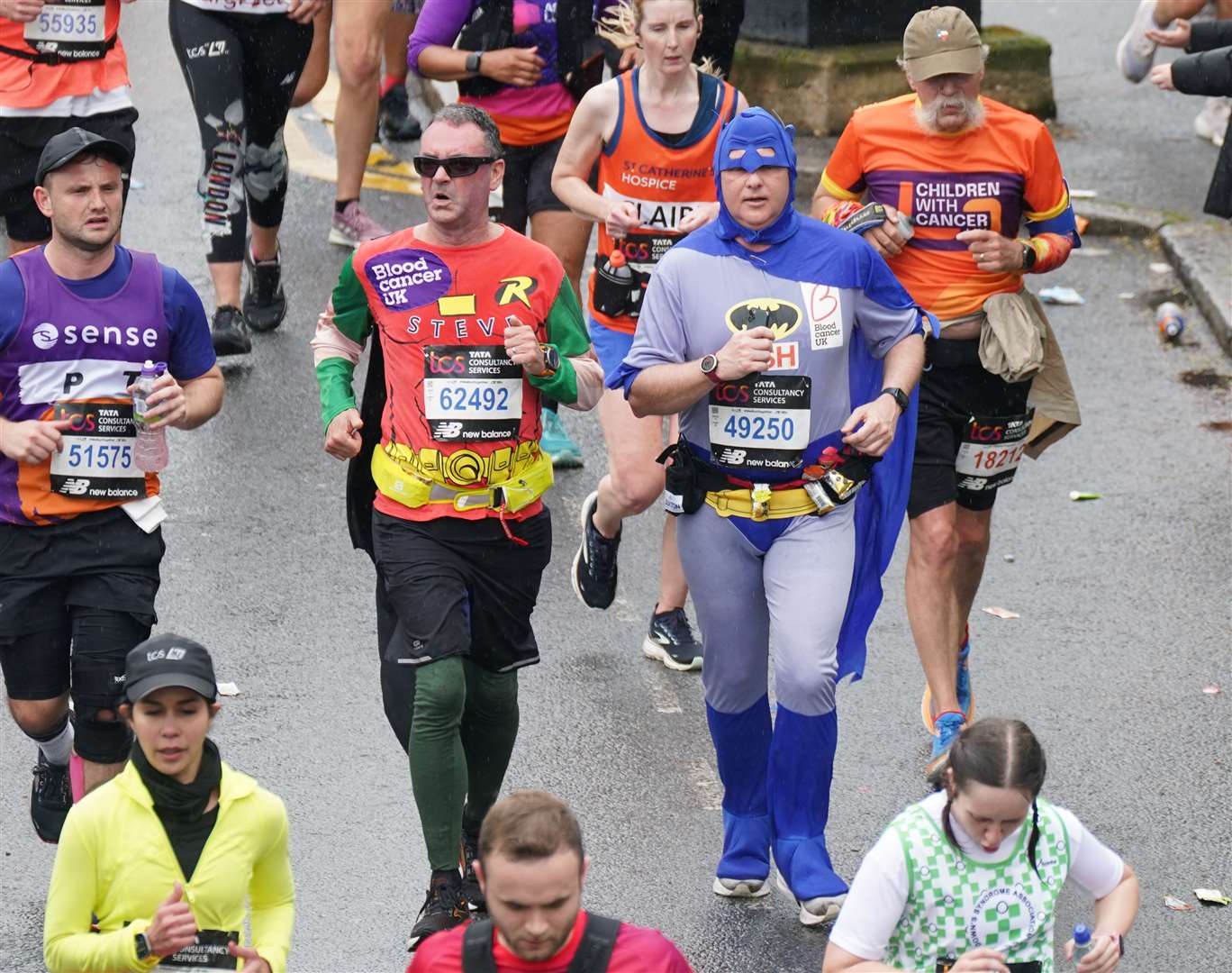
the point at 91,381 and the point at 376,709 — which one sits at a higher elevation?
the point at 91,381

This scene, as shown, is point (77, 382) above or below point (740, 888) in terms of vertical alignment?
above

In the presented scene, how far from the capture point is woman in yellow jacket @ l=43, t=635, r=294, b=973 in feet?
14.6

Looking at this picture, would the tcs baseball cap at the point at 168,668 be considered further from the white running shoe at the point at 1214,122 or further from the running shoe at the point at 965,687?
the white running shoe at the point at 1214,122

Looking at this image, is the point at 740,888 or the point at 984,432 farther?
the point at 984,432

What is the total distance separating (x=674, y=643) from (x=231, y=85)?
384 centimetres

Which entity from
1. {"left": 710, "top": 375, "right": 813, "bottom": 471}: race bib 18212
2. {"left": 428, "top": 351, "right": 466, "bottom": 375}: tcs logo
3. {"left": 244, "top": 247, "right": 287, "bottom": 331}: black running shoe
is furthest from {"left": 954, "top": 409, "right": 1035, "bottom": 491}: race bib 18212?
{"left": 244, "top": 247, "right": 287, "bottom": 331}: black running shoe

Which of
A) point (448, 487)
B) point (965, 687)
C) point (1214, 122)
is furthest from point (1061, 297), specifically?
point (448, 487)

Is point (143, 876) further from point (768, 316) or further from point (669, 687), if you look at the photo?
point (669, 687)

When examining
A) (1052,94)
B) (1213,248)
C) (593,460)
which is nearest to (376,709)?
(593,460)

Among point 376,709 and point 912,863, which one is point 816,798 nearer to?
point 912,863

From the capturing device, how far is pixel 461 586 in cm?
586

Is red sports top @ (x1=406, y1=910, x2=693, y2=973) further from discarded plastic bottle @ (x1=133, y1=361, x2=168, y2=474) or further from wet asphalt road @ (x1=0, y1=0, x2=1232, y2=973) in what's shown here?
discarded plastic bottle @ (x1=133, y1=361, x2=168, y2=474)

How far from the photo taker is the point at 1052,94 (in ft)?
47.8

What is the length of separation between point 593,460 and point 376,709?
8.37ft
